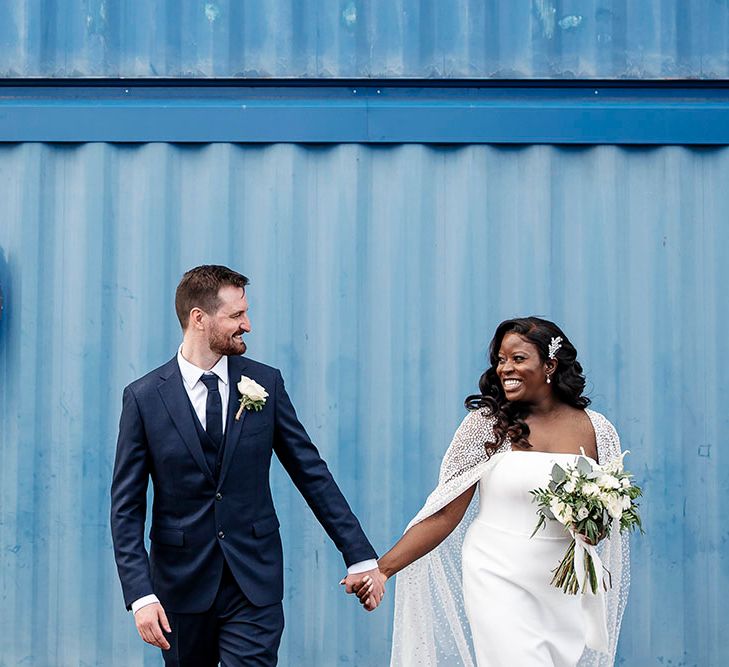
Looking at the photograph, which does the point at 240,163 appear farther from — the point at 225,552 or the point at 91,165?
the point at 225,552

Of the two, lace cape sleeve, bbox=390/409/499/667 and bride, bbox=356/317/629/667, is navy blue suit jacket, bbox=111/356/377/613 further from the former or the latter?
lace cape sleeve, bbox=390/409/499/667

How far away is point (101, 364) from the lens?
507cm

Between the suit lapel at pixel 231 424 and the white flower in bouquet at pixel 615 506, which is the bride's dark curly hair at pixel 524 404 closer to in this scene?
the white flower in bouquet at pixel 615 506

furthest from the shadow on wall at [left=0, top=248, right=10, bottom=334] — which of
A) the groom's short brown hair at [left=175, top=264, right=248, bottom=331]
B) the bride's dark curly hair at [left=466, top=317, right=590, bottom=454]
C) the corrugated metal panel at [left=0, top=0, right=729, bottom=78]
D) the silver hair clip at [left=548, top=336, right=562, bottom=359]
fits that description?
the silver hair clip at [left=548, top=336, right=562, bottom=359]

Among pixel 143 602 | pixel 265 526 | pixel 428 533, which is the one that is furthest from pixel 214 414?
pixel 428 533

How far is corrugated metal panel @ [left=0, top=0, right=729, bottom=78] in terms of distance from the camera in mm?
5172

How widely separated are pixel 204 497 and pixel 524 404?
123 centimetres

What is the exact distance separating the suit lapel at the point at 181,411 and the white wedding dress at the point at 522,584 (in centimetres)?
106

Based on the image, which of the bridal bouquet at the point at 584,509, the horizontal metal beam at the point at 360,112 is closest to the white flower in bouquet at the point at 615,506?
the bridal bouquet at the point at 584,509

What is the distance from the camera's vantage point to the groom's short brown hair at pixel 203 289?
11.7 ft

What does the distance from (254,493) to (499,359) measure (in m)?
1.04

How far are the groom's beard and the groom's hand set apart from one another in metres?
0.86

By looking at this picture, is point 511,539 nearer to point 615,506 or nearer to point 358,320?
point 615,506

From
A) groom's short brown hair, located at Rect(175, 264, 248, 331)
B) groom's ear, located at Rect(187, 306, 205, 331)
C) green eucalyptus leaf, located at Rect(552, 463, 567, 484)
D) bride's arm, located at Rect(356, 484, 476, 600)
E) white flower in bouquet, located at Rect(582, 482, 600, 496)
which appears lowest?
bride's arm, located at Rect(356, 484, 476, 600)
